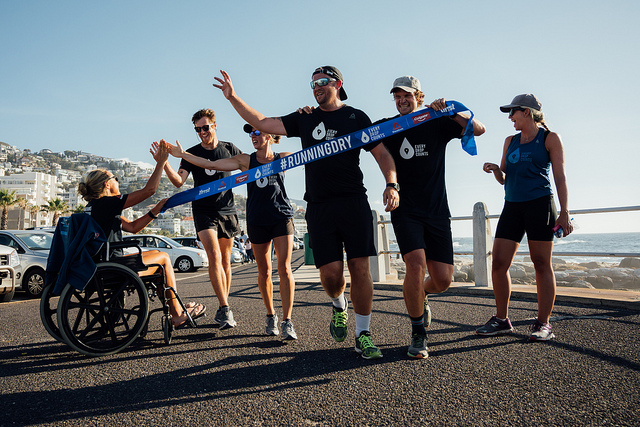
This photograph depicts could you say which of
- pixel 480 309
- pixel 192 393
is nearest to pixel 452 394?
pixel 192 393

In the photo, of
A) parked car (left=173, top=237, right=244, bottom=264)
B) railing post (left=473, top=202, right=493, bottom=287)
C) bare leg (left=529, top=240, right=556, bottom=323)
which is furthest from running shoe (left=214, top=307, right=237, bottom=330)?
parked car (left=173, top=237, right=244, bottom=264)

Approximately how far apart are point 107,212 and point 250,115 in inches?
56.8

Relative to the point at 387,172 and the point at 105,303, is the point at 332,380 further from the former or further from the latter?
the point at 105,303

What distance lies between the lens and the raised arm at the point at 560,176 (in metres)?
3.69

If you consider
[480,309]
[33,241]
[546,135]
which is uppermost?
[546,135]

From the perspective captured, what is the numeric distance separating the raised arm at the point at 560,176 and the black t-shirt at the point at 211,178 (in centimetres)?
318

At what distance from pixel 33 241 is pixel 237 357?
9.08m

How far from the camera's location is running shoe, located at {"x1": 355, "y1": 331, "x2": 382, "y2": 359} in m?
3.19

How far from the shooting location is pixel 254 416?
2207 mm

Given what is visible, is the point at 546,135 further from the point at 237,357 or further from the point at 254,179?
the point at 237,357

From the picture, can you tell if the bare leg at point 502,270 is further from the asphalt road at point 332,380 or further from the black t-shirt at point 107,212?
the black t-shirt at point 107,212

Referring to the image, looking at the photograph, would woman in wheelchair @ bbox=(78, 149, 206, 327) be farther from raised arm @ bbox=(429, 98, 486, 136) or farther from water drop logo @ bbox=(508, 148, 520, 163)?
water drop logo @ bbox=(508, 148, 520, 163)

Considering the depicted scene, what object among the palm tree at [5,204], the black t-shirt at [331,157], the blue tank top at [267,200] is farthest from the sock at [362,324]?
the palm tree at [5,204]

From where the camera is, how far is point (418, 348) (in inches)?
126
